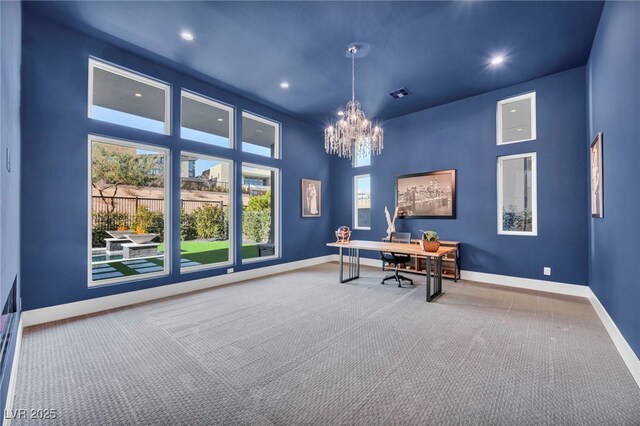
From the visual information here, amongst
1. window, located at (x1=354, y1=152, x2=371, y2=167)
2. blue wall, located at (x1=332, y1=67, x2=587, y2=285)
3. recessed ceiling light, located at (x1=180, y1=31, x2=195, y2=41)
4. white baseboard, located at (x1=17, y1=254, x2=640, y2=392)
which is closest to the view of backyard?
white baseboard, located at (x1=17, y1=254, x2=640, y2=392)

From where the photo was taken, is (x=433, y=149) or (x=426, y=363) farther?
(x=433, y=149)

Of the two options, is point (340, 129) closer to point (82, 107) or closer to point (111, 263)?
point (82, 107)

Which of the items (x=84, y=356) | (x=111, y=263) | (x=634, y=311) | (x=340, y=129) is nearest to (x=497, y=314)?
(x=634, y=311)

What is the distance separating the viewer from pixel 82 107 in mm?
3355

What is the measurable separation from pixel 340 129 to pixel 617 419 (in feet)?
12.3

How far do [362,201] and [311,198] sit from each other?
1.34m

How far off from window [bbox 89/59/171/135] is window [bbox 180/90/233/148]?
308 mm

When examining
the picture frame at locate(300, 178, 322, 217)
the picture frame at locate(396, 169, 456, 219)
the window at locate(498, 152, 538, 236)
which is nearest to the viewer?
the window at locate(498, 152, 538, 236)

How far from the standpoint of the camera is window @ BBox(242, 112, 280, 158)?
536cm

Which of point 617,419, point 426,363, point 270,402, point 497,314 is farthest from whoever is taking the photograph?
point 497,314

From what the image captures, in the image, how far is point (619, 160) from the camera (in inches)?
95.7

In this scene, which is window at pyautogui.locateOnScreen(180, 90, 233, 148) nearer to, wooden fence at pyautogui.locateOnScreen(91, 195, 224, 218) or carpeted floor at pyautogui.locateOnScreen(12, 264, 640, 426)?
wooden fence at pyautogui.locateOnScreen(91, 195, 224, 218)

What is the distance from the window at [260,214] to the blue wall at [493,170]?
2416 mm

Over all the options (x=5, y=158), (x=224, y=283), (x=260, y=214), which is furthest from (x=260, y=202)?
(x=5, y=158)
